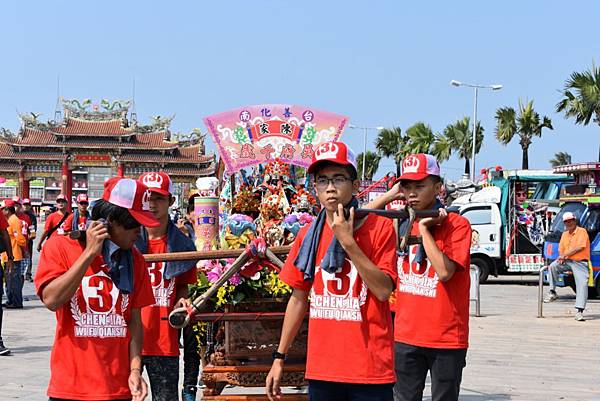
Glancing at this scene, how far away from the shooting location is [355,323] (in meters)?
3.80

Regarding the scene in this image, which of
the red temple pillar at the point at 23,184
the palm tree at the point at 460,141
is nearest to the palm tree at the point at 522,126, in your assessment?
the palm tree at the point at 460,141

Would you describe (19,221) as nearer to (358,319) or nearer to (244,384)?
(244,384)

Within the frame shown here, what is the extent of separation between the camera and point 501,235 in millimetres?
21875

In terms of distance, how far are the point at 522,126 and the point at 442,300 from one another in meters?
41.8

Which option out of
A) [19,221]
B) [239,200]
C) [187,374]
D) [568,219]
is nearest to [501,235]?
[568,219]

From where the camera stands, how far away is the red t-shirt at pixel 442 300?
16.0 ft

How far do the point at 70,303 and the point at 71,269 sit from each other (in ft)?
0.76

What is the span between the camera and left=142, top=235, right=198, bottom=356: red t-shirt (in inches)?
208

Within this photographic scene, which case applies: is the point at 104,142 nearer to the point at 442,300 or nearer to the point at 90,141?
the point at 90,141

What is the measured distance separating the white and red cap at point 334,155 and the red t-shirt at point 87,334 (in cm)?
99

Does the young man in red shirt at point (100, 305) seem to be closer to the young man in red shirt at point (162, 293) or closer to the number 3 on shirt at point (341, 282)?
the number 3 on shirt at point (341, 282)

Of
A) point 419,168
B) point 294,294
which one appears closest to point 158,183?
point 419,168

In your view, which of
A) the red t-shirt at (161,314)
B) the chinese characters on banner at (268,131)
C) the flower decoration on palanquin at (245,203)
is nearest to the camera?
the red t-shirt at (161,314)

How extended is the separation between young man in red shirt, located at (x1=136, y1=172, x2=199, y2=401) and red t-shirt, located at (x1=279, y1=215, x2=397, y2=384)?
149 cm
